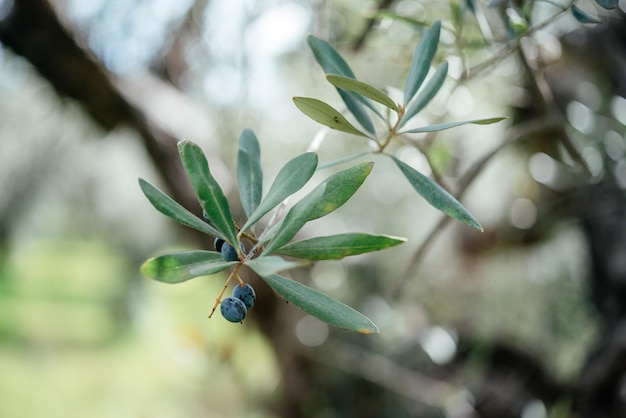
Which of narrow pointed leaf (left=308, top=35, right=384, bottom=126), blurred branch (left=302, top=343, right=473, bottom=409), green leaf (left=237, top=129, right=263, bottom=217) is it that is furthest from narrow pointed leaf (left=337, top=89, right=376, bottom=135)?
blurred branch (left=302, top=343, right=473, bottom=409)

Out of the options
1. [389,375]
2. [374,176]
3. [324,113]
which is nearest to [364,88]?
[324,113]

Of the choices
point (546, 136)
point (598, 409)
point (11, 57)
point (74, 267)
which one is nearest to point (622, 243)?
point (546, 136)

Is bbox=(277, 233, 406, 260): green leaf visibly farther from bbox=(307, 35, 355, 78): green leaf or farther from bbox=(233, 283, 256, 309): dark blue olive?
bbox=(307, 35, 355, 78): green leaf

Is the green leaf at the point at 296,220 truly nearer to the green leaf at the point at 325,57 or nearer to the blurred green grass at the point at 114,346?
the green leaf at the point at 325,57

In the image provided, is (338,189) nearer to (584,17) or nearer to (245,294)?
(245,294)

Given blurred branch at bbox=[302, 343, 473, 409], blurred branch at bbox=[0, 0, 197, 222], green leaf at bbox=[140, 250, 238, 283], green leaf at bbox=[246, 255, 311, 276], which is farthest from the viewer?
blurred branch at bbox=[302, 343, 473, 409]

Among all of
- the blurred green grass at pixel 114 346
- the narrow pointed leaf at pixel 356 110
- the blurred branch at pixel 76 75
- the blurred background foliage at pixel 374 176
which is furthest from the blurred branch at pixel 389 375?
the narrow pointed leaf at pixel 356 110

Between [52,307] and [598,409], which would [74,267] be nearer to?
[52,307]
